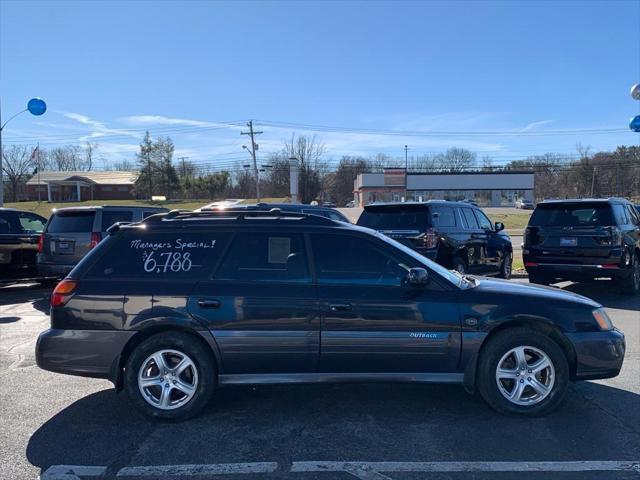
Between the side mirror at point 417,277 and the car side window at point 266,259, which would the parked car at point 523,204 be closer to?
the side mirror at point 417,277

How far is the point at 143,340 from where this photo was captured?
4.45 m

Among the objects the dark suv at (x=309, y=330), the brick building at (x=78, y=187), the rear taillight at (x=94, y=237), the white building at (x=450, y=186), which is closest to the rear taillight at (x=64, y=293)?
the dark suv at (x=309, y=330)

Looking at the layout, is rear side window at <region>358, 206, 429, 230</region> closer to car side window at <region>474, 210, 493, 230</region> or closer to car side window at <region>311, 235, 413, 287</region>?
car side window at <region>474, 210, 493, 230</region>

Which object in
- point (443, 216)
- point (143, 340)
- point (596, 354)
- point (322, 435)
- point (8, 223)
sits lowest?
point (322, 435)

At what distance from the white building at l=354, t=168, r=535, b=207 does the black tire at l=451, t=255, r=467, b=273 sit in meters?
70.9

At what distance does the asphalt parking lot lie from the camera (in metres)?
3.54

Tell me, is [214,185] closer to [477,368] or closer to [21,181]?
[21,181]

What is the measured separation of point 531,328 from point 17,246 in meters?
11.3

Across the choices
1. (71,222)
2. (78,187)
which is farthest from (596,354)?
(78,187)

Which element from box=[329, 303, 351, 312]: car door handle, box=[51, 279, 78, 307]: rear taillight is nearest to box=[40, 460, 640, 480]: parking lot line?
box=[329, 303, 351, 312]: car door handle

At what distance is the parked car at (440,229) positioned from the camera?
938 cm

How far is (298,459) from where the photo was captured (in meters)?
3.68

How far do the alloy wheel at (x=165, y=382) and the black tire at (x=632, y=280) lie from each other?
9.14 metres

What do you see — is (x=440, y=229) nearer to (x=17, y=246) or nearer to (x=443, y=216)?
(x=443, y=216)
